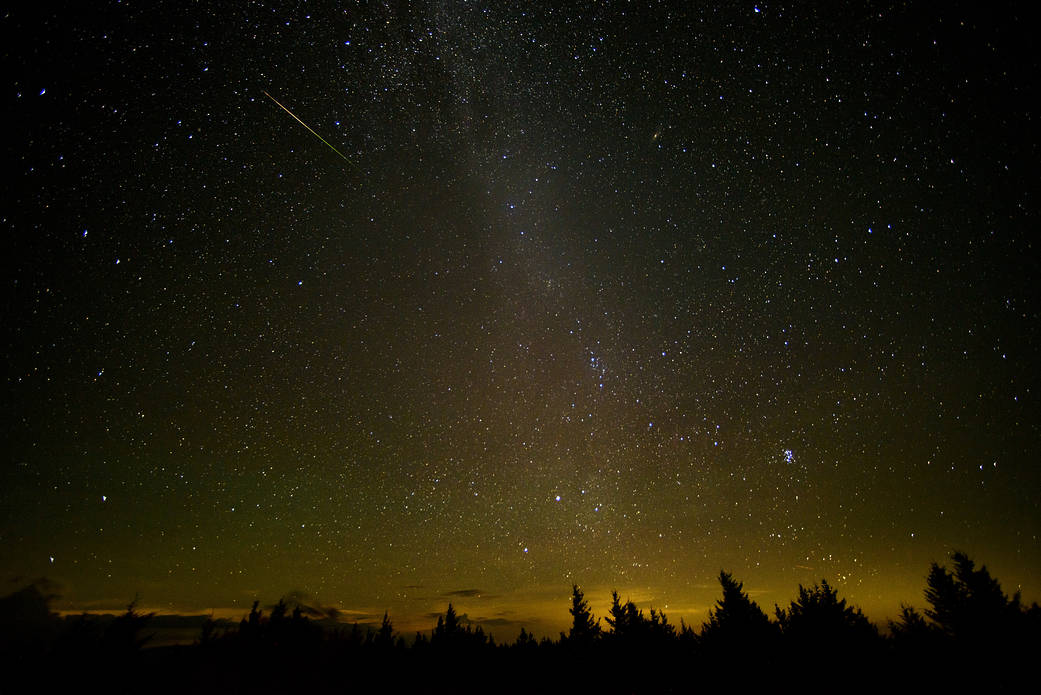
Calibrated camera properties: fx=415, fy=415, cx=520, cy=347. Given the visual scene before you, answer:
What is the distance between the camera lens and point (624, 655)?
28234 mm

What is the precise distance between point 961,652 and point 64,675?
47860 mm

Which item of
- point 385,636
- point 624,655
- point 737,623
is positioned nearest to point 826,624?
point 737,623

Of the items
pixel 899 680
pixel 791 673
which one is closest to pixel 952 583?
pixel 899 680

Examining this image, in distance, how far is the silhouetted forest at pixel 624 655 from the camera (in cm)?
1777

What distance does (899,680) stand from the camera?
1712 cm

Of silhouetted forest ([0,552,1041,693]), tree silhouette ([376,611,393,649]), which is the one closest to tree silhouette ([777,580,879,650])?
silhouetted forest ([0,552,1041,693])

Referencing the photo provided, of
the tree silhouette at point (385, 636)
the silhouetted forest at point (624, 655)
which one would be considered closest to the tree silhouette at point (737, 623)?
the silhouetted forest at point (624, 655)

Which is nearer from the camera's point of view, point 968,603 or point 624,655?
point 968,603

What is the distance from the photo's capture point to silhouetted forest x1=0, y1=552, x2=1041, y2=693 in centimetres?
1777

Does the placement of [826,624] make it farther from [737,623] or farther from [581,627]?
[581,627]

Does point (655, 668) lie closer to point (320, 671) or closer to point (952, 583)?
point (952, 583)

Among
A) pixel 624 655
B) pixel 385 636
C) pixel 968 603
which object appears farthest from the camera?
pixel 385 636

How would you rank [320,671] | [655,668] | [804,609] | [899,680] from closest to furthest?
[899,680]
[804,609]
[655,668]
[320,671]

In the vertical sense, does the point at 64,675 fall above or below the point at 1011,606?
below
